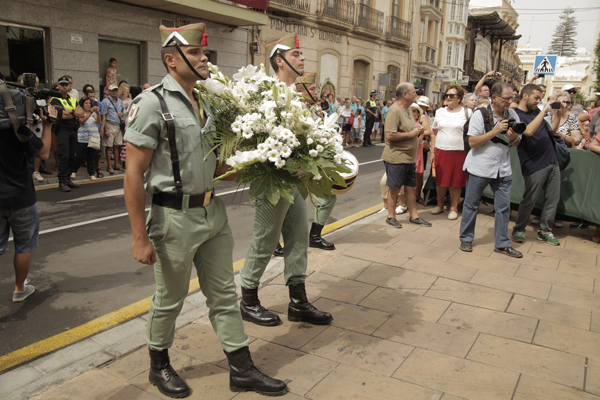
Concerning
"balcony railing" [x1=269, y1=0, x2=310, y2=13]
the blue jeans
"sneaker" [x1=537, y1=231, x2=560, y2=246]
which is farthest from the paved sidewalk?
"balcony railing" [x1=269, y1=0, x2=310, y2=13]

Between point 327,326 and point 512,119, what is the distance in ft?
11.0

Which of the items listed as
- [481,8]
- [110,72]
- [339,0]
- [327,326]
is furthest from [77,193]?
[481,8]

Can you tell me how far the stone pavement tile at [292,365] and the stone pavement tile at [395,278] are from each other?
151cm

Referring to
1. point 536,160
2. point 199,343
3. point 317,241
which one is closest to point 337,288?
point 317,241

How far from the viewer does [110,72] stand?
13.2 meters

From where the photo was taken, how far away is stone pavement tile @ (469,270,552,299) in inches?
175

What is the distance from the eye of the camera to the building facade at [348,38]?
2053 centimetres

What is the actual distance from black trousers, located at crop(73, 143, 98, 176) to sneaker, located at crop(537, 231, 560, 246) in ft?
27.3

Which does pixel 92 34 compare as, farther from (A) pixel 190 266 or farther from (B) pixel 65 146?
(A) pixel 190 266

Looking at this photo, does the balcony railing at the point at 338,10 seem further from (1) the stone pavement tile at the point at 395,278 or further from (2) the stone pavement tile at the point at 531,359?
(2) the stone pavement tile at the point at 531,359

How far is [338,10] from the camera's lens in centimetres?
2402

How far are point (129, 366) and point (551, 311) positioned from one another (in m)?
3.36

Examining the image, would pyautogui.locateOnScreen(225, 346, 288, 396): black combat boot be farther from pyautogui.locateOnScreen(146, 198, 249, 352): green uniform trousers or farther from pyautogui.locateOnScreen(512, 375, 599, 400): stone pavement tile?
pyautogui.locateOnScreen(512, 375, 599, 400): stone pavement tile

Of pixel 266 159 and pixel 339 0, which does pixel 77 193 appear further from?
pixel 339 0
